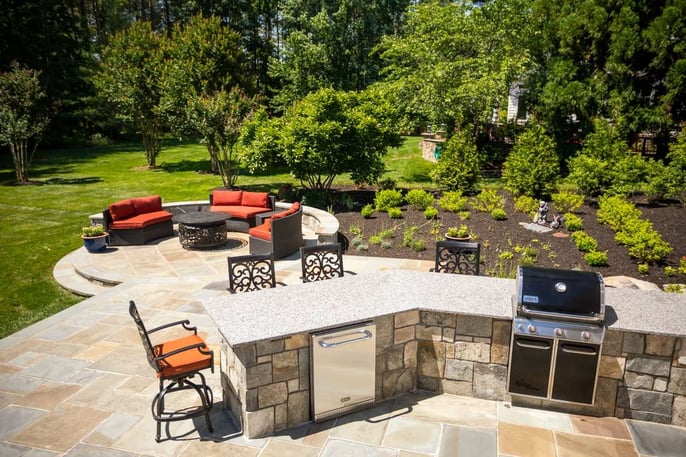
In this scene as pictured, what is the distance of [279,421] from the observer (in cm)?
452

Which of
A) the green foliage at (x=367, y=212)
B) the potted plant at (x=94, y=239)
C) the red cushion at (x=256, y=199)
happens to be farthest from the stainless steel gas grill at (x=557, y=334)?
the potted plant at (x=94, y=239)

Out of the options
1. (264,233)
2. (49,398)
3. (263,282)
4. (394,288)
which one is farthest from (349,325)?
(264,233)

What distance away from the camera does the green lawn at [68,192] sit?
8773 millimetres

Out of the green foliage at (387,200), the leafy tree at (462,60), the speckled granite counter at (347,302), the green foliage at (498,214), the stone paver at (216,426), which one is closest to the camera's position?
the stone paver at (216,426)

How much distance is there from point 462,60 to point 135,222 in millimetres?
13263

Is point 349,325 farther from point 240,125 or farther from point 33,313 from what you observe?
point 240,125

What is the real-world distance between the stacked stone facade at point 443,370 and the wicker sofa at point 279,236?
5.09 meters

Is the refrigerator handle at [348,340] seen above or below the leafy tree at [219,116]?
below

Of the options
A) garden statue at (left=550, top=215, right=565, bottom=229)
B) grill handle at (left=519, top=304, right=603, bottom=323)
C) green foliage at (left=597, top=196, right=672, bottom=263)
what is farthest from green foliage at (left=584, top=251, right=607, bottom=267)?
grill handle at (left=519, top=304, right=603, bottom=323)

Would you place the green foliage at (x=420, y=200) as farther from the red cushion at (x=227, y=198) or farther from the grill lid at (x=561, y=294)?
the grill lid at (x=561, y=294)

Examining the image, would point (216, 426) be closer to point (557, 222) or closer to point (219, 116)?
point (557, 222)

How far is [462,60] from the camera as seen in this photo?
1823cm

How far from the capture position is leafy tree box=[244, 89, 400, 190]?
43.9 feet

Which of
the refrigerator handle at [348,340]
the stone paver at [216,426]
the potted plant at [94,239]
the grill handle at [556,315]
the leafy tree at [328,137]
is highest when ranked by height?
the leafy tree at [328,137]
